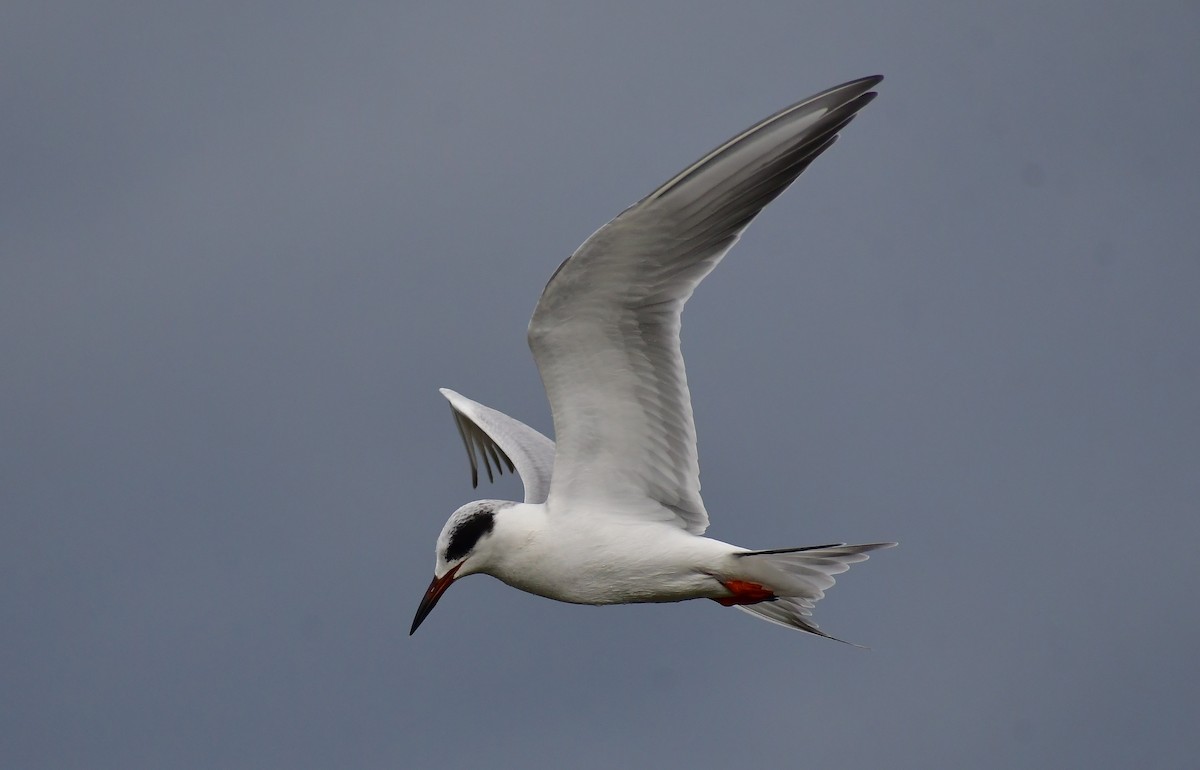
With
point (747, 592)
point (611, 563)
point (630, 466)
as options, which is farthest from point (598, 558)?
point (747, 592)

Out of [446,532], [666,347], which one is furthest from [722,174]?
[446,532]

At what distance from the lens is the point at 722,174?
Answer: 28.2ft

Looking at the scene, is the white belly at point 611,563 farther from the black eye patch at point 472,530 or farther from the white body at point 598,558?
the black eye patch at point 472,530

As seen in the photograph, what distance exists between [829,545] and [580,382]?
5.88 ft

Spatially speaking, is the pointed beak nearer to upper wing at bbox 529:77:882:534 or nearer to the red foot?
upper wing at bbox 529:77:882:534

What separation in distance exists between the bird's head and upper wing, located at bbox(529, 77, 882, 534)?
0.50 meters

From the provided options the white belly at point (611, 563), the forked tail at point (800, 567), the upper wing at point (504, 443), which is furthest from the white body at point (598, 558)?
the upper wing at point (504, 443)

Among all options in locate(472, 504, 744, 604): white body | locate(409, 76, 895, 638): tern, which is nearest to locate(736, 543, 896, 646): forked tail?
locate(409, 76, 895, 638): tern

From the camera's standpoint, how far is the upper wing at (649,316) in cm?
852

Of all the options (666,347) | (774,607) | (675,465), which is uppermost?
(666,347)

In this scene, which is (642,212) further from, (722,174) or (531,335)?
(531,335)

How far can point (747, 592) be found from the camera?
9.83 meters

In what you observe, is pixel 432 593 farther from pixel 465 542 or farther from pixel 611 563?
pixel 611 563

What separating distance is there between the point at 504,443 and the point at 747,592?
2.93 meters
